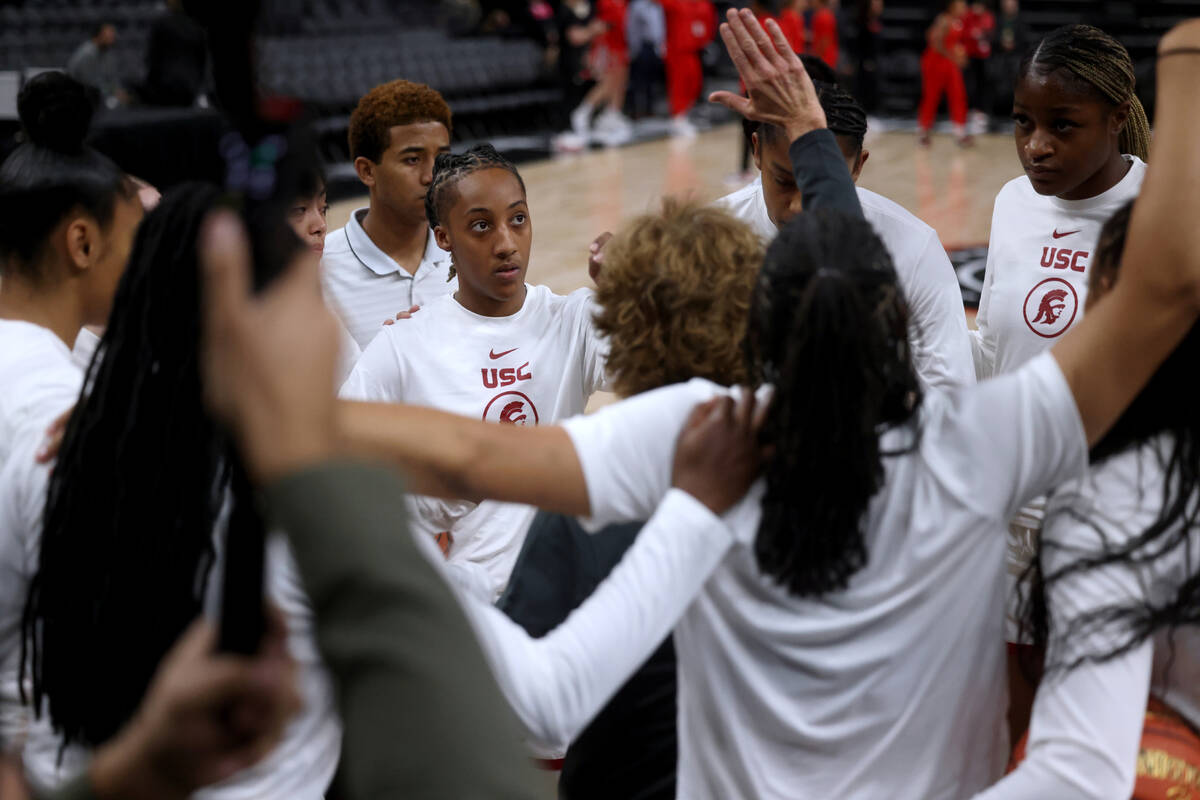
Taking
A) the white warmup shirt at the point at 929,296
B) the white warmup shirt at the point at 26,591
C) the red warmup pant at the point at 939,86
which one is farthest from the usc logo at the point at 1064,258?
the red warmup pant at the point at 939,86

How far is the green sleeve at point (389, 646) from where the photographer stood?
61cm

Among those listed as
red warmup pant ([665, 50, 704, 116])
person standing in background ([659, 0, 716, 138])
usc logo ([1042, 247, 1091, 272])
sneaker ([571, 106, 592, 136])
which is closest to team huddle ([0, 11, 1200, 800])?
usc logo ([1042, 247, 1091, 272])

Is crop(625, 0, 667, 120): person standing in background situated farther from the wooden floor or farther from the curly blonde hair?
the curly blonde hair

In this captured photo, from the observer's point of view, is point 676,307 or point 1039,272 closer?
point 676,307

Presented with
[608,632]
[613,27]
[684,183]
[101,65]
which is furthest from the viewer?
[613,27]

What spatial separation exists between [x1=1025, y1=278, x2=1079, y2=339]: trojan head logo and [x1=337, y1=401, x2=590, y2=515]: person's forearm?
5.43ft

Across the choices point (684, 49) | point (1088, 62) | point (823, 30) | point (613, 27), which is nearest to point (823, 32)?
point (823, 30)

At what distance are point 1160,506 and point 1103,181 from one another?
1.56 meters

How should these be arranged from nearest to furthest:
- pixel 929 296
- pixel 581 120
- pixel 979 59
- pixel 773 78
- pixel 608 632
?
pixel 608 632
pixel 773 78
pixel 929 296
pixel 581 120
pixel 979 59

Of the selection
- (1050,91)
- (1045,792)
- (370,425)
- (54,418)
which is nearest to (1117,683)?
(1045,792)

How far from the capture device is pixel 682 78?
14.5 metres

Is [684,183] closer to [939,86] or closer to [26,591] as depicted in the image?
[939,86]

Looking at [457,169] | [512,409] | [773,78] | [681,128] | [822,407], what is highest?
[773,78]

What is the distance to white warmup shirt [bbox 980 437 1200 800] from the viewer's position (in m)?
1.16
